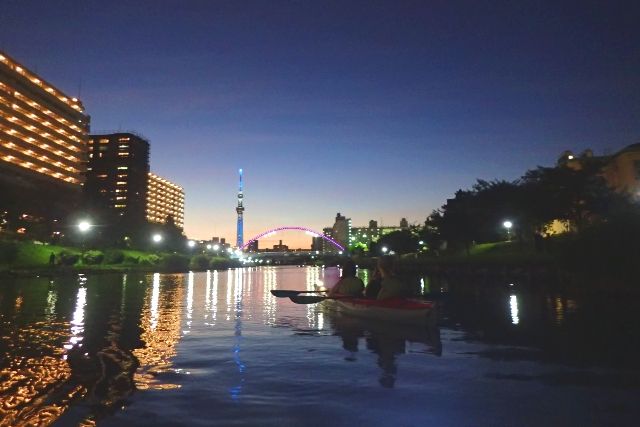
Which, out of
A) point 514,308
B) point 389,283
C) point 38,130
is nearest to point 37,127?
point 38,130

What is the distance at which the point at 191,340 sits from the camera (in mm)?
16219

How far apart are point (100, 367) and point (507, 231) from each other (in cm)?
9256

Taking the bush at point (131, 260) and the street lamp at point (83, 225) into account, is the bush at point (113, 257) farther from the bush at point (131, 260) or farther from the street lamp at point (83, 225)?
the street lamp at point (83, 225)

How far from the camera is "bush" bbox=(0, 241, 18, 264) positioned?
68.5 metres

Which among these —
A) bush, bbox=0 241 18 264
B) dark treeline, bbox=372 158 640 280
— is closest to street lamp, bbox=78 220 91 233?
bush, bbox=0 241 18 264

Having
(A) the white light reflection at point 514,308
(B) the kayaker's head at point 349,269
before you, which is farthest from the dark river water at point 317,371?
(B) the kayaker's head at point 349,269

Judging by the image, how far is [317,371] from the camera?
11.8 metres

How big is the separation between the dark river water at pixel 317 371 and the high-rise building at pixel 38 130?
10541cm

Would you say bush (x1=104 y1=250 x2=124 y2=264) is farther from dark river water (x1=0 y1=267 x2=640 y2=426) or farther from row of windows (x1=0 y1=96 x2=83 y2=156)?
row of windows (x1=0 y1=96 x2=83 y2=156)

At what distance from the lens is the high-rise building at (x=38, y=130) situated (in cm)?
14662

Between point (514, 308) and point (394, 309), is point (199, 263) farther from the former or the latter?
point (394, 309)

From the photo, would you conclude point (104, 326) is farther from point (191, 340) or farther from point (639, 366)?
point (639, 366)

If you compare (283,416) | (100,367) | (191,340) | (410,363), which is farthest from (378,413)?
(191,340)

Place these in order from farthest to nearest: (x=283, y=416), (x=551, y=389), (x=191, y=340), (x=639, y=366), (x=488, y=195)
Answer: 1. (x=488, y=195)
2. (x=191, y=340)
3. (x=639, y=366)
4. (x=551, y=389)
5. (x=283, y=416)
